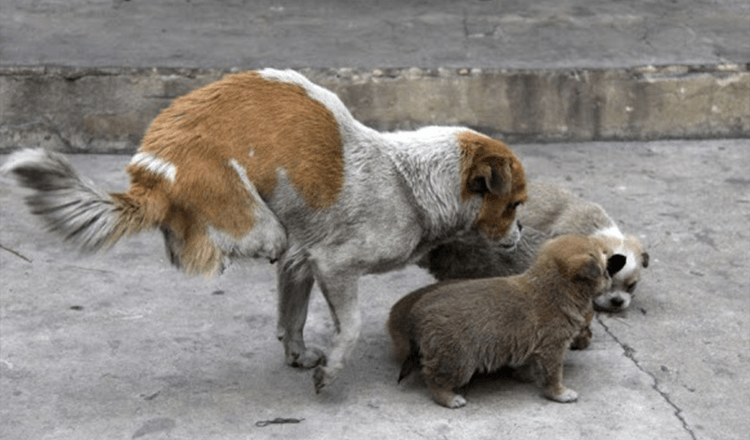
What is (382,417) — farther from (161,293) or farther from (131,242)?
(131,242)

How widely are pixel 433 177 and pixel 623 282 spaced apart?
4.30 ft

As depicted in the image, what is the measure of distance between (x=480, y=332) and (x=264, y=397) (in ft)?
2.84

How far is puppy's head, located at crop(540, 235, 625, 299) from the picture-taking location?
480 centimetres

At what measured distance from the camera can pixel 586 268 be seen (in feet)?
15.7

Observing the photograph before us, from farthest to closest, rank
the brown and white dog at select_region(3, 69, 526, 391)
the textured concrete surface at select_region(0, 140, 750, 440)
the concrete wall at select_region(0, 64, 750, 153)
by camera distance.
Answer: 1. the concrete wall at select_region(0, 64, 750, 153)
2. the textured concrete surface at select_region(0, 140, 750, 440)
3. the brown and white dog at select_region(3, 69, 526, 391)

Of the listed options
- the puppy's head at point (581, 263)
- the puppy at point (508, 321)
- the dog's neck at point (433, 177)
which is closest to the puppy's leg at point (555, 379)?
the puppy at point (508, 321)

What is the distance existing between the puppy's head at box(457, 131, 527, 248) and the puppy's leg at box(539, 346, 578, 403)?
0.48 metres

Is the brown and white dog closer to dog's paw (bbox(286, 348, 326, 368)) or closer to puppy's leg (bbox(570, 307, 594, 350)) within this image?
dog's paw (bbox(286, 348, 326, 368))

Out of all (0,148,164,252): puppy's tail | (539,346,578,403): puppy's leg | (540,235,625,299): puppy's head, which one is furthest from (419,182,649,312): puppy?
(0,148,164,252): puppy's tail

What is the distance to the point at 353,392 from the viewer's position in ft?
16.1

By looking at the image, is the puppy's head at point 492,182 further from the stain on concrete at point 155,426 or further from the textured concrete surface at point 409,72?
the textured concrete surface at point 409,72

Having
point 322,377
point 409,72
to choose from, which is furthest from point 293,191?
point 409,72

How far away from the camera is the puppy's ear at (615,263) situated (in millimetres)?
5111

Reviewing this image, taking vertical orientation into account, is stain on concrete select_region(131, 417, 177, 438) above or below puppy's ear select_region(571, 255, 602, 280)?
below
